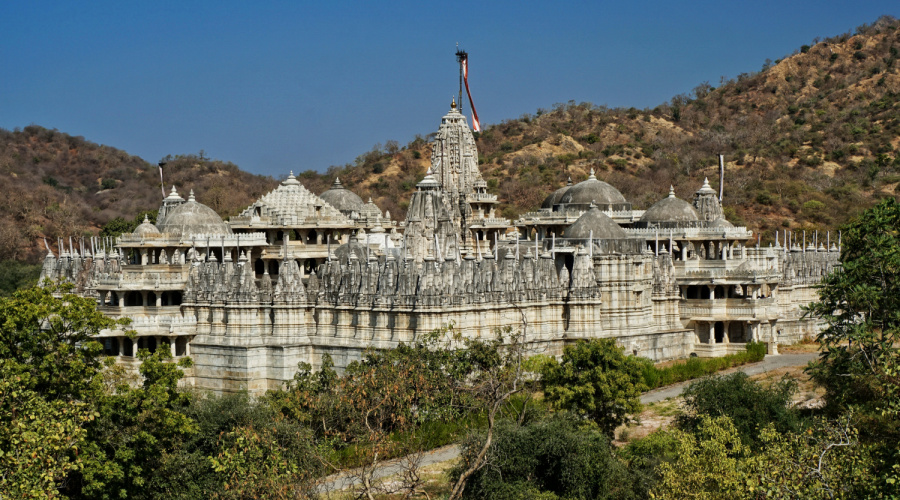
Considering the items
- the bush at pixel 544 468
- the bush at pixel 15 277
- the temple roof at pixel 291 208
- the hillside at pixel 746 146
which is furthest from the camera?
the hillside at pixel 746 146

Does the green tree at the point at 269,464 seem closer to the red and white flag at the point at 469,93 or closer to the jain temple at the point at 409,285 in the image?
the jain temple at the point at 409,285

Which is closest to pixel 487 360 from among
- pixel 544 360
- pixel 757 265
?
pixel 544 360

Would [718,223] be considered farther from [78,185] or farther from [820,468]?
[78,185]

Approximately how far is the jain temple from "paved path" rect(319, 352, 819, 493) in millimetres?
2156

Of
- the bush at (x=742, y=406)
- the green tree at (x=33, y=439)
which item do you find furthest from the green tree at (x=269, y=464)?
the bush at (x=742, y=406)

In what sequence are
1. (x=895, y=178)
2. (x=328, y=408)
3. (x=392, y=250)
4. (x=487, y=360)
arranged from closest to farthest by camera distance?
(x=328, y=408), (x=487, y=360), (x=392, y=250), (x=895, y=178)

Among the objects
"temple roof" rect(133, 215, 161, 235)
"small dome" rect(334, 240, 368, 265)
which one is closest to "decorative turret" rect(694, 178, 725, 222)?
"small dome" rect(334, 240, 368, 265)

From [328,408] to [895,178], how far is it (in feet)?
257

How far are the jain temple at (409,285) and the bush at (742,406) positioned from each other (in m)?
9.24

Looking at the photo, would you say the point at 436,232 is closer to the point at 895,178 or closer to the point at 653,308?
the point at 653,308

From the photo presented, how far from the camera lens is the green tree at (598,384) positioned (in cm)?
4100

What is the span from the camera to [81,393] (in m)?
35.6

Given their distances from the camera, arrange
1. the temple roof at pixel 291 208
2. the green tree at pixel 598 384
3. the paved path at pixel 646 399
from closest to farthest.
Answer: the paved path at pixel 646 399 < the green tree at pixel 598 384 < the temple roof at pixel 291 208

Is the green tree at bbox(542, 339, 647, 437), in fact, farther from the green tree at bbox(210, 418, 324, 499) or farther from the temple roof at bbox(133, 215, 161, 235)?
the temple roof at bbox(133, 215, 161, 235)
